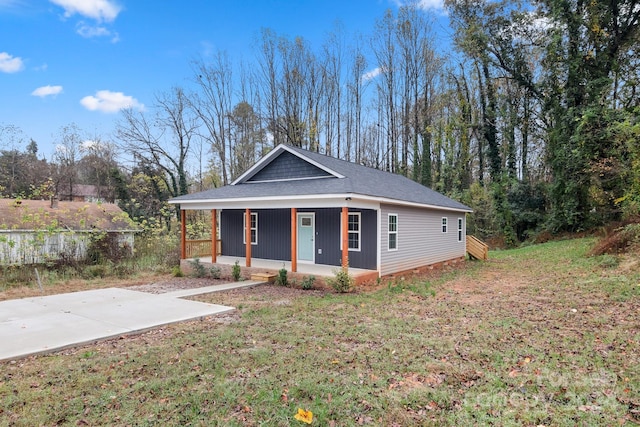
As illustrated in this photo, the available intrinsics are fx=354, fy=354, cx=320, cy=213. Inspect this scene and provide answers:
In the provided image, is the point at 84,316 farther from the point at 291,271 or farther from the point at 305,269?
the point at 305,269

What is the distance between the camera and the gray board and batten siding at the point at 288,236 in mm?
11273

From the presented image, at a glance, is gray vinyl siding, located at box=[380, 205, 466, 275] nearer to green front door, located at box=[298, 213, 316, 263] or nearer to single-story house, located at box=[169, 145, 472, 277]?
single-story house, located at box=[169, 145, 472, 277]

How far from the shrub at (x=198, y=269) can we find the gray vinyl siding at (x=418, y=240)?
19.7ft

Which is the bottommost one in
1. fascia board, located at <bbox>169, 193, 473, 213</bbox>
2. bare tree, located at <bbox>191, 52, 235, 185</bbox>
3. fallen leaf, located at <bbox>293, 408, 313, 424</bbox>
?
fallen leaf, located at <bbox>293, 408, 313, 424</bbox>

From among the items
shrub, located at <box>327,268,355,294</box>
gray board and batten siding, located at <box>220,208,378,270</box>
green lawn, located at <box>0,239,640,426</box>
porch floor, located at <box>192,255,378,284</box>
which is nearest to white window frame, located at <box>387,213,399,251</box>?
gray board and batten siding, located at <box>220,208,378,270</box>

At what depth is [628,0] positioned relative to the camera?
16422 mm

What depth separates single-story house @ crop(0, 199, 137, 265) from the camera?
13.4 metres

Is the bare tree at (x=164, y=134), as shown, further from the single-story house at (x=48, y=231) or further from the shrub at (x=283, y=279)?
the shrub at (x=283, y=279)

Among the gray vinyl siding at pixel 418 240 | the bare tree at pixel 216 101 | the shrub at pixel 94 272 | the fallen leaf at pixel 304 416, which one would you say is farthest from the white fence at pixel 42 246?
the fallen leaf at pixel 304 416

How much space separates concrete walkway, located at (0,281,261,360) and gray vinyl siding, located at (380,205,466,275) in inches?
205

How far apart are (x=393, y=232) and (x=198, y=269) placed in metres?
6.68

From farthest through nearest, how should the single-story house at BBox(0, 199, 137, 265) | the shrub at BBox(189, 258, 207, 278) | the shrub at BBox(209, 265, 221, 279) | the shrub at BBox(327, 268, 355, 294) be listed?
the single-story house at BBox(0, 199, 137, 265), the shrub at BBox(189, 258, 207, 278), the shrub at BBox(209, 265, 221, 279), the shrub at BBox(327, 268, 355, 294)

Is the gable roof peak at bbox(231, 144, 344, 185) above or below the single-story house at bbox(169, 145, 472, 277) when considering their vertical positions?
above

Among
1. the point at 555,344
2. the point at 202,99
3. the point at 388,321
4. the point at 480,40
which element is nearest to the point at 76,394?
the point at 388,321
